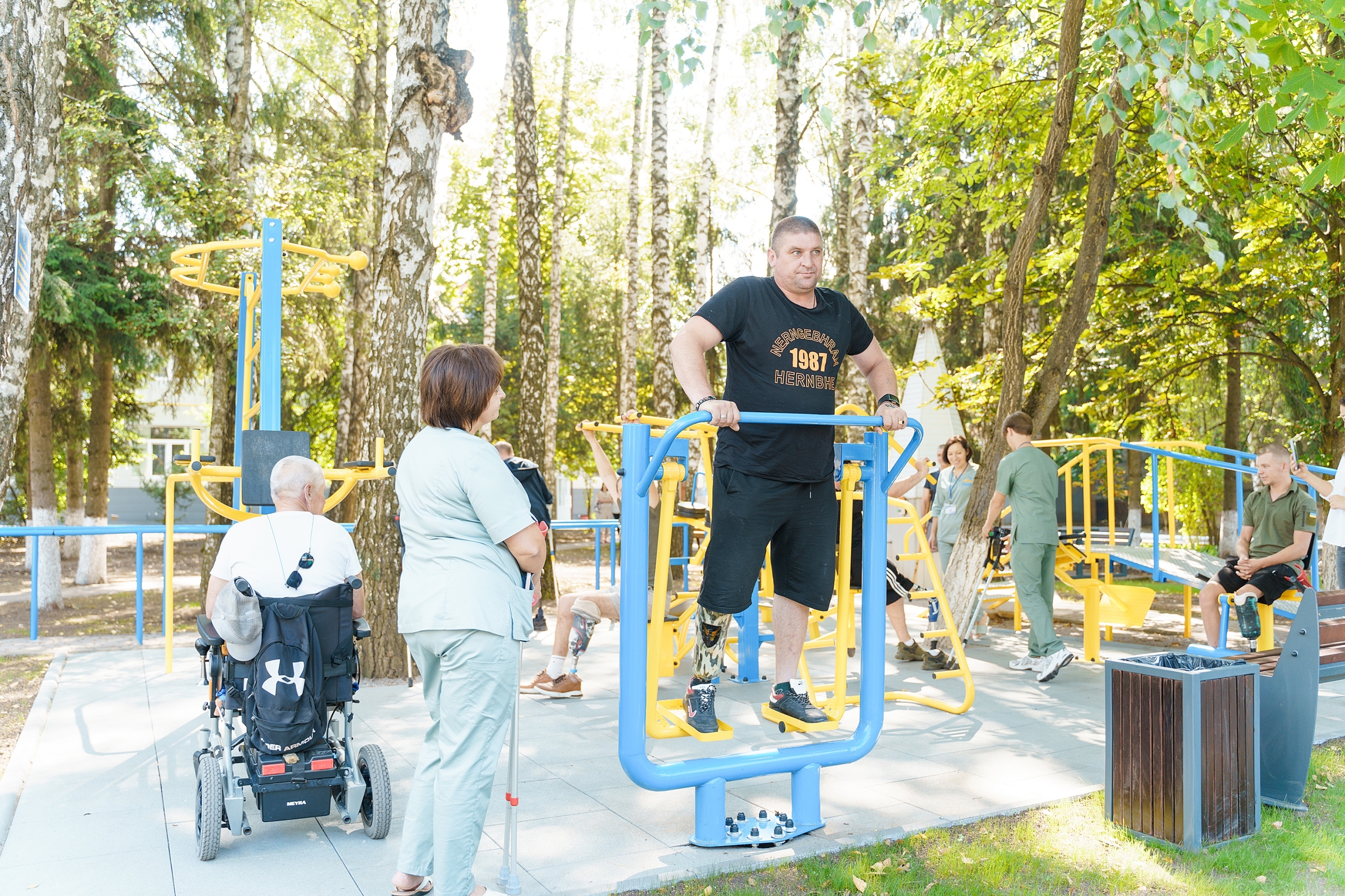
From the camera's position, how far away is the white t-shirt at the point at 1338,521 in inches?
254

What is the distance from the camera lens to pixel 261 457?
4461 mm

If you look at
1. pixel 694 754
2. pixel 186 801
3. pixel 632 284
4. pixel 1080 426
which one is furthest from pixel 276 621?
pixel 1080 426

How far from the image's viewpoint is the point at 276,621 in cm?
327

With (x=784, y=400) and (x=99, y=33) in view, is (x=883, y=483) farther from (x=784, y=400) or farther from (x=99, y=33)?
(x=99, y=33)

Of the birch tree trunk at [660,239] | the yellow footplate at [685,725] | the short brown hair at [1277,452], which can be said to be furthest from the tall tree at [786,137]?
the yellow footplate at [685,725]

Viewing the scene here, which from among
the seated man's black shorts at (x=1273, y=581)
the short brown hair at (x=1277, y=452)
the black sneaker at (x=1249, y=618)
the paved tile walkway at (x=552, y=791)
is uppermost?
the short brown hair at (x=1277, y=452)

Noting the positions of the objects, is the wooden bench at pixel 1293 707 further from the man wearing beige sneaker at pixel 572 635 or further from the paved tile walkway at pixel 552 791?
the man wearing beige sneaker at pixel 572 635

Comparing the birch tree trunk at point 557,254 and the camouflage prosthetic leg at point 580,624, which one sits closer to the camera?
the camouflage prosthetic leg at point 580,624

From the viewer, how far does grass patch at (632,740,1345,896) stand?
3047mm

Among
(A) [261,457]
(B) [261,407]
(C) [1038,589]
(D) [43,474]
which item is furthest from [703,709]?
(D) [43,474]

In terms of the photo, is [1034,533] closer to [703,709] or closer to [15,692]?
[703,709]

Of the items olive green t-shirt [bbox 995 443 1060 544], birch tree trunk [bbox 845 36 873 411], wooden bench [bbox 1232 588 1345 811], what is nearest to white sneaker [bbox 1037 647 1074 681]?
olive green t-shirt [bbox 995 443 1060 544]

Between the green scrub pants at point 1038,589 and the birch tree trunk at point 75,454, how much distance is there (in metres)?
13.4

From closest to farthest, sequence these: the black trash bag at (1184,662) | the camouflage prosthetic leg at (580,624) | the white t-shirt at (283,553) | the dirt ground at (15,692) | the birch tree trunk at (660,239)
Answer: the white t-shirt at (283,553) → the black trash bag at (1184,662) → the dirt ground at (15,692) → the camouflage prosthetic leg at (580,624) → the birch tree trunk at (660,239)
